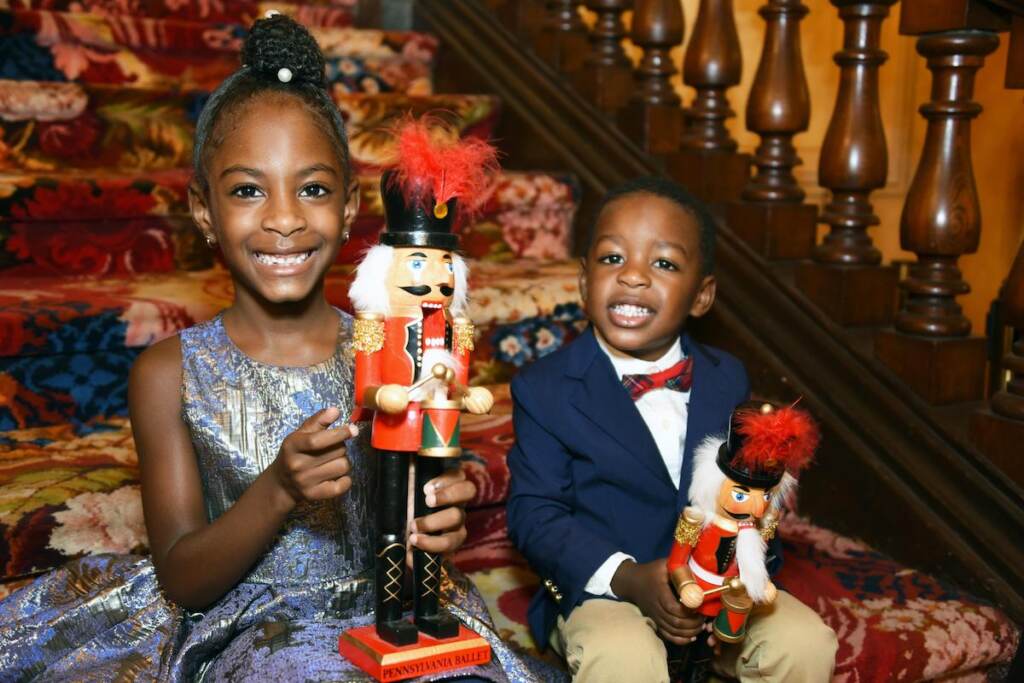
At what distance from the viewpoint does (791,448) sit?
4.55ft

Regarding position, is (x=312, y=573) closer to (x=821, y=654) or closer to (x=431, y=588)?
(x=431, y=588)

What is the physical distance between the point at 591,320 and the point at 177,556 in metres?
0.76

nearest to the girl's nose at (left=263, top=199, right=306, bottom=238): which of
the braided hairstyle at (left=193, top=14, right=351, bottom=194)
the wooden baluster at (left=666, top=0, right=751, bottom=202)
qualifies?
the braided hairstyle at (left=193, top=14, right=351, bottom=194)

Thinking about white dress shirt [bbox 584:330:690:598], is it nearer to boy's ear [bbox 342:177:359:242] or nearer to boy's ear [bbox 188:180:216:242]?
boy's ear [bbox 342:177:359:242]

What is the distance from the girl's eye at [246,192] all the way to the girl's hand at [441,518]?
47 cm

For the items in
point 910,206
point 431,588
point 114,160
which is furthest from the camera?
point 114,160

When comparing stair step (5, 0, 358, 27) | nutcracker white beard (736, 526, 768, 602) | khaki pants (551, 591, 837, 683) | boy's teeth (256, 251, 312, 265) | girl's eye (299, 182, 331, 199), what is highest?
stair step (5, 0, 358, 27)

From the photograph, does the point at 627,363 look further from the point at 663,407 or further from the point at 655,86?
the point at 655,86

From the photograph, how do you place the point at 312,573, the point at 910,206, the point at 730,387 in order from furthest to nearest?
1. the point at 910,206
2. the point at 730,387
3. the point at 312,573

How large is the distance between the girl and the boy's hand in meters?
0.18

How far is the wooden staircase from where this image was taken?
1888mm

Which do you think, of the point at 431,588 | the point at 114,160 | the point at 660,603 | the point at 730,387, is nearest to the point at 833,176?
the point at 730,387

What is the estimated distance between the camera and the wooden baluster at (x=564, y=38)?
2895 millimetres

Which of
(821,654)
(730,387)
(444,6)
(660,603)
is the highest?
(444,6)
